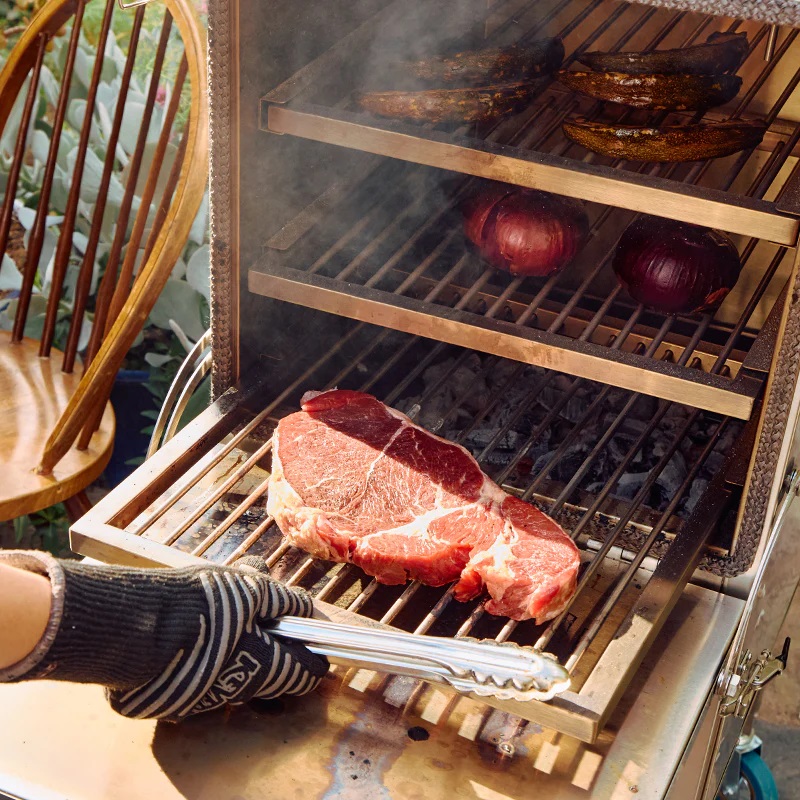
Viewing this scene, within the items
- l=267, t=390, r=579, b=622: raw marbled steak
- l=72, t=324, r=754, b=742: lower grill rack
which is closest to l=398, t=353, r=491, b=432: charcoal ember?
l=72, t=324, r=754, b=742: lower grill rack

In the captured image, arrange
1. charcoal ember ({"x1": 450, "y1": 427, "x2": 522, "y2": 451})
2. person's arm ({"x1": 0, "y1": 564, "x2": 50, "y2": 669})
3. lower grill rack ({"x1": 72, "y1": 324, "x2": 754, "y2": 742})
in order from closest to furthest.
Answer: person's arm ({"x1": 0, "y1": 564, "x2": 50, "y2": 669}), lower grill rack ({"x1": 72, "y1": 324, "x2": 754, "y2": 742}), charcoal ember ({"x1": 450, "y1": 427, "x2": 522, "y2": 451})

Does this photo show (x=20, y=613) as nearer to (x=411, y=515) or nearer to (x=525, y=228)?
(x=411, y=515)

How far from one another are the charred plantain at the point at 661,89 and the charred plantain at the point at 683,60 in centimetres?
2

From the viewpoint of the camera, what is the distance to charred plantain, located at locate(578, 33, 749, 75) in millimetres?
1584

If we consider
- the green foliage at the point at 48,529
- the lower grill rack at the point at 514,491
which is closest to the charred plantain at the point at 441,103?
the lower grill rack at the point at 514,491

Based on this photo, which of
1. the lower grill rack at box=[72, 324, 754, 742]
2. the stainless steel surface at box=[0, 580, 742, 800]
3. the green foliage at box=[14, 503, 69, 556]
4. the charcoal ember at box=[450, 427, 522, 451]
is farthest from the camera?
the green foliage at box=[14, 503, 69, 556]

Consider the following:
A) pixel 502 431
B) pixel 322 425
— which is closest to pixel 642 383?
pixel 502 431

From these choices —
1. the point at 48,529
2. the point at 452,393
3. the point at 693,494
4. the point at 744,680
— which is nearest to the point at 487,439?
the point at 452,393

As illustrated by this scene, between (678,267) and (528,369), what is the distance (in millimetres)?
454

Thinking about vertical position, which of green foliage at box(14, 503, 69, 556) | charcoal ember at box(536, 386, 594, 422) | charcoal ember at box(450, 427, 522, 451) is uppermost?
charcoal ember at box(536, 386, 594, 422)

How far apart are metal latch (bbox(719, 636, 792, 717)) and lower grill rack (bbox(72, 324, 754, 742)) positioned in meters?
0.19

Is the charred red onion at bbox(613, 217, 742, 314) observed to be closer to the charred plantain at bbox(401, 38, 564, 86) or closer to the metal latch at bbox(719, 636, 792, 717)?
the charred plantain at bbox(401, 38, 564, 86)

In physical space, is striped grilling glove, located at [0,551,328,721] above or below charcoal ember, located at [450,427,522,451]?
above

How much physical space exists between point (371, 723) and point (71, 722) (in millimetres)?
393
